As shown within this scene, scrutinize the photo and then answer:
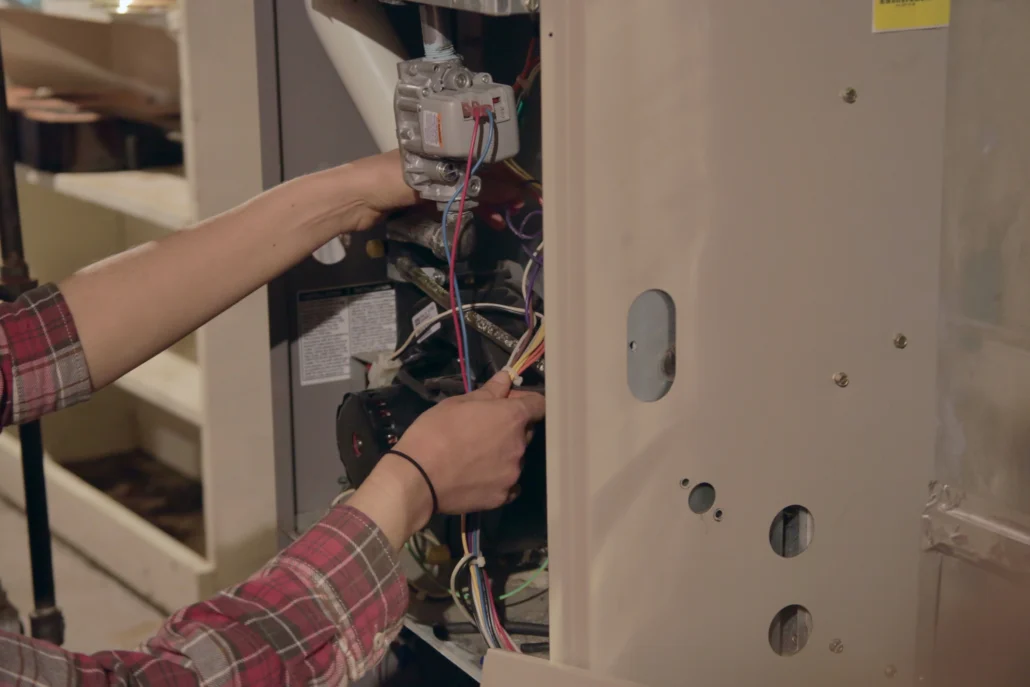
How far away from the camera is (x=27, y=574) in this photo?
2283 mm

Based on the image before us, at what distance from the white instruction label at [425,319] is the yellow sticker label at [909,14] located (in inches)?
24.7

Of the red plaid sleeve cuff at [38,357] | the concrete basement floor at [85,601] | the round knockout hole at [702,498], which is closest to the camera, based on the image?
the round knockout hole at [702,498]

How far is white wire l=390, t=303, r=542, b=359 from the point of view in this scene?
1165mm

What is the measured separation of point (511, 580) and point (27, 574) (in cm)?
152

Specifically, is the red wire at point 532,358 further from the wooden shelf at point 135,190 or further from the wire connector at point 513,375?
the wooden shelf at point 135,190

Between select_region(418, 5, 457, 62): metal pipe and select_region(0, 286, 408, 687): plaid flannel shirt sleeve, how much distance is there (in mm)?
459

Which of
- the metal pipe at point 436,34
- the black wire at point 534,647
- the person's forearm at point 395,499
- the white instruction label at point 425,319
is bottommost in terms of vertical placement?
the black wire at point 534,647

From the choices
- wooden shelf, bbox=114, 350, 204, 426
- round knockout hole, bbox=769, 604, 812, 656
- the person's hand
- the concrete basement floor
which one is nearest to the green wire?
the person's hand

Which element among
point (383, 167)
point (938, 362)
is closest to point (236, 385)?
point (383, 167)

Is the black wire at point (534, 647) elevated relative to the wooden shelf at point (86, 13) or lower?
lower

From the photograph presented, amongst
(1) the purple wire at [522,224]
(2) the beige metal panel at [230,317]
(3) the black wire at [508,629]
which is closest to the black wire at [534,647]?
(3) the black wire at [508,629]

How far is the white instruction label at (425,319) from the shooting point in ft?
4.27

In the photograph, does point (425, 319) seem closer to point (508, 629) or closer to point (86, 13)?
point (508, 629)

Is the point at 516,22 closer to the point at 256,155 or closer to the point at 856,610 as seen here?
the point at 256,155
